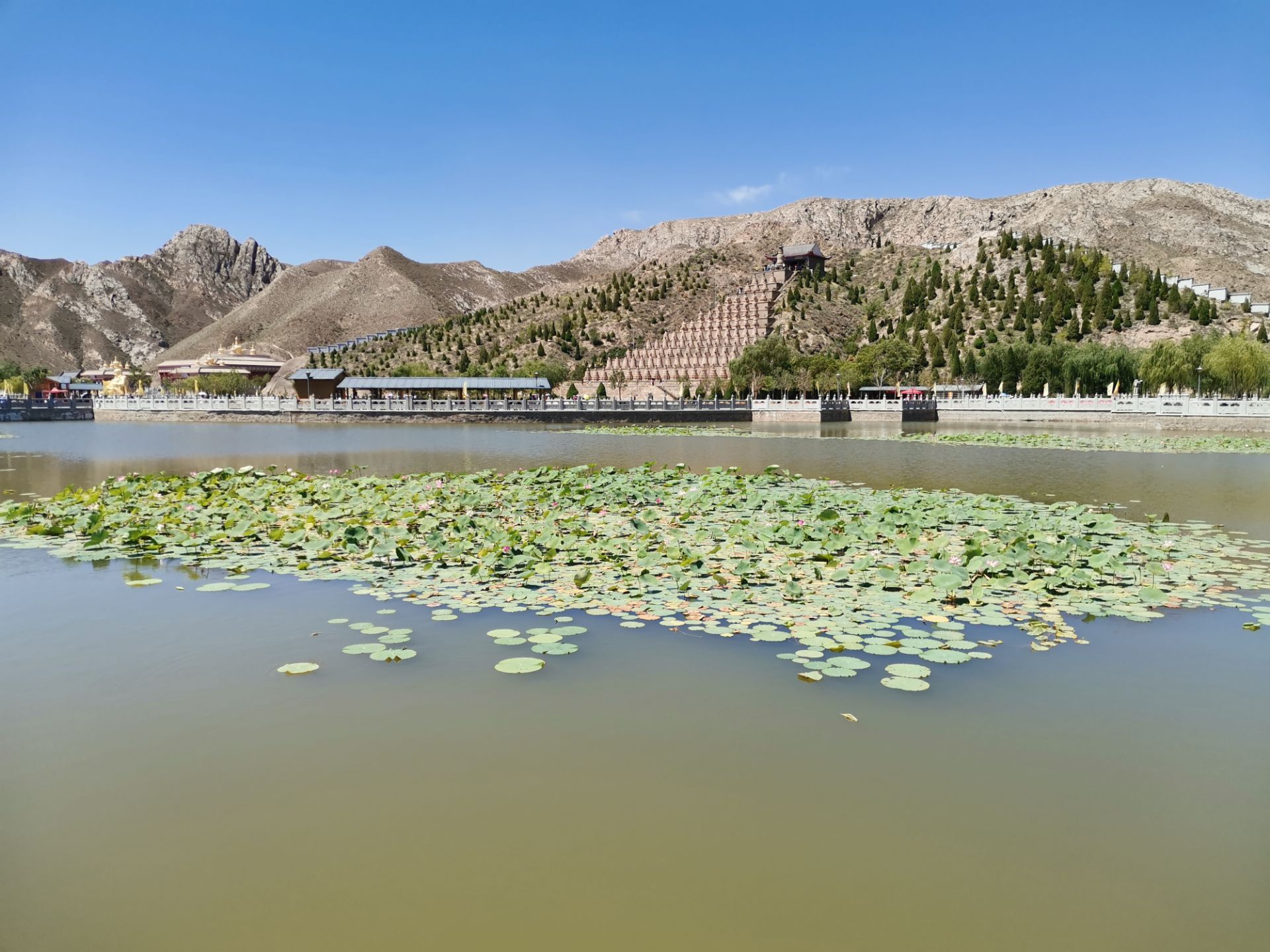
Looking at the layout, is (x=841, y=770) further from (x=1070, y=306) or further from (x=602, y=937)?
(x=1070, y=306)

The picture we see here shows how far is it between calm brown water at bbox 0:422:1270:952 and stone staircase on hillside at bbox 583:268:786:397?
338ft

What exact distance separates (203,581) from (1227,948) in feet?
33.4

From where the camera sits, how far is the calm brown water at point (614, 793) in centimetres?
398

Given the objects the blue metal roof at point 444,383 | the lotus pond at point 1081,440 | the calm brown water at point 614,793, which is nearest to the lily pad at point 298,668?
the calm brown water at point 614,793

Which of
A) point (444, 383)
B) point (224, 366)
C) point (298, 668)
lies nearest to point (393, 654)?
point (298, 668)

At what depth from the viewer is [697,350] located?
398 feet

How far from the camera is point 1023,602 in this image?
912 centimetres

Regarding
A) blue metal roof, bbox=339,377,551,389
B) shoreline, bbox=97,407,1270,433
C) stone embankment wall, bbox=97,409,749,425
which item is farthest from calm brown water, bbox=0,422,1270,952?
blue metal roof, bbox=339,377,551,389

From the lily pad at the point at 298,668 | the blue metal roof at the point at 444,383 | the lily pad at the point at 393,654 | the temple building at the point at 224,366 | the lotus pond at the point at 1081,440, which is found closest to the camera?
the lily pad at the point at 298,668

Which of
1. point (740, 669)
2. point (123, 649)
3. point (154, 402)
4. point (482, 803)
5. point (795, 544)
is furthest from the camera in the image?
point (154, 402)

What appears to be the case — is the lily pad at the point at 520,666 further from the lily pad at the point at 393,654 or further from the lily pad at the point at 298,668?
the lily pad at the point at 298,668

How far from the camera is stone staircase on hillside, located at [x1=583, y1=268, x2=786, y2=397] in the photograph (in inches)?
4547

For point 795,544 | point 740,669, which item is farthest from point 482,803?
point 795,544

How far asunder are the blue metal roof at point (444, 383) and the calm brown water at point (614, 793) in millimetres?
86133
